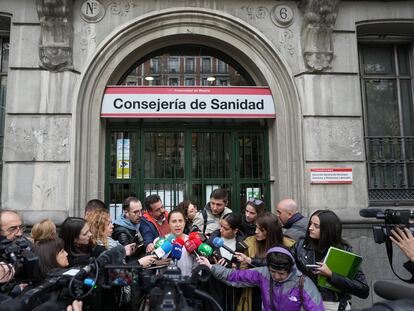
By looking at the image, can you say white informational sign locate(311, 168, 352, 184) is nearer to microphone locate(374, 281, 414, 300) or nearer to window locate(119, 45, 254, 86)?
window locate(119, 45, 254, 86)

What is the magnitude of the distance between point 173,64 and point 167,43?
0.45 meters

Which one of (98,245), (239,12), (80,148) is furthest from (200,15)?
(98,245)

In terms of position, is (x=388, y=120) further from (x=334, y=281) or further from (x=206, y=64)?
(x=334, y=281)

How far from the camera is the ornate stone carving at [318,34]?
7.38 metres

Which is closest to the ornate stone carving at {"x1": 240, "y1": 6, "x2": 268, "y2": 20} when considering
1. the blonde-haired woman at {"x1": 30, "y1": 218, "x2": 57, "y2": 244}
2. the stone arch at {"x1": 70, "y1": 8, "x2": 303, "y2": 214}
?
the stone arch at {"x1": 70, "y1": 8, "x2": 303, "y2": 214}

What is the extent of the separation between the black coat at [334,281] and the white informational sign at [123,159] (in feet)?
15.0

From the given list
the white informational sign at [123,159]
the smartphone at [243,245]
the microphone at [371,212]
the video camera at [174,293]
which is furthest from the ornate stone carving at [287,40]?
the video camera at [174,293]

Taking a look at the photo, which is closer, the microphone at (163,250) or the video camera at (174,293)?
the video camera at (174,293)

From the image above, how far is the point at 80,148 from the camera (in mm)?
7113

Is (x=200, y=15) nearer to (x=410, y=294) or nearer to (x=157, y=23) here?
(x=157, y=23)

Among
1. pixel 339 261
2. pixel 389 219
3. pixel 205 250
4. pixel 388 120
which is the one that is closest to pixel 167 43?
pixel 388 120

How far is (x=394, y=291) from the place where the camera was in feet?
6.40

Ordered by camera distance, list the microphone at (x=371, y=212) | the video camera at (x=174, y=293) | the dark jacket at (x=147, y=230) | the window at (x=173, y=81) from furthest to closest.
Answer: the window at (x=173, y=81)
the dark jacket at (x=147, y=230)
the microphone at (x=371, y=212)
the video camera at (x=174, y=293)

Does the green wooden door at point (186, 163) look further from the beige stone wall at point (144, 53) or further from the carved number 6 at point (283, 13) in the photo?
the carved number 6 at point (283, 13)
